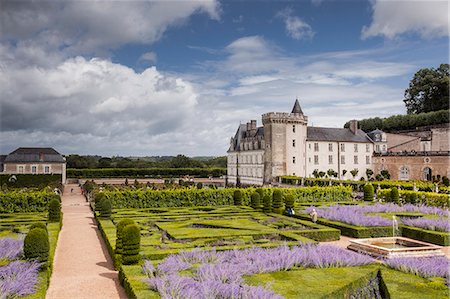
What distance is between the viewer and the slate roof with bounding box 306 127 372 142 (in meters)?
50.4

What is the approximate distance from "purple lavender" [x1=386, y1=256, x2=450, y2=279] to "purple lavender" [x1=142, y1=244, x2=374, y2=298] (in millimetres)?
775

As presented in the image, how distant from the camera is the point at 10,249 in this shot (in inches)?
487

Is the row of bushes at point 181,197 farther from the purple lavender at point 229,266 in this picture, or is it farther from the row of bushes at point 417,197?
the purple lavender at point 229,266

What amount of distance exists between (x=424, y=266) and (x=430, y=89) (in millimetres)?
59749

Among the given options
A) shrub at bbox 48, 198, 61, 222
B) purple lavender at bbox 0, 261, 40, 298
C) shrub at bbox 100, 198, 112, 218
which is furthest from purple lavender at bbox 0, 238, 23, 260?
shrub at bbox 100, 198, 112, 218

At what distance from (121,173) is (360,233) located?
4595cm

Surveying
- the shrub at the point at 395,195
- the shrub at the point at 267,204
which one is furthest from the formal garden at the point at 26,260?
the shrub at the point at 395,195

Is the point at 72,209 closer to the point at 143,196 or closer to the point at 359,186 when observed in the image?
the point at 143,196

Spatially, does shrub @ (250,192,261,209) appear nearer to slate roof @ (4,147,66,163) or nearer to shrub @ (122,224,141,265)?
shrub @ (122,224,141,265)

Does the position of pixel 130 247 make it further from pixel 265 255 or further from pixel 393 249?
pixel 393 249

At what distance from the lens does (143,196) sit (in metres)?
26.2

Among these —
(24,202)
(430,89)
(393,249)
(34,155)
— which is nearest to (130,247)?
(393,249)

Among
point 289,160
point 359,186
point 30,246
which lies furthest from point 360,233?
point 289,160

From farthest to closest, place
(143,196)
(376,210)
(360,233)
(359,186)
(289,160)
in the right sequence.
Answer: (289,160), (359,186), (143,196), (376,210), (360,233)
